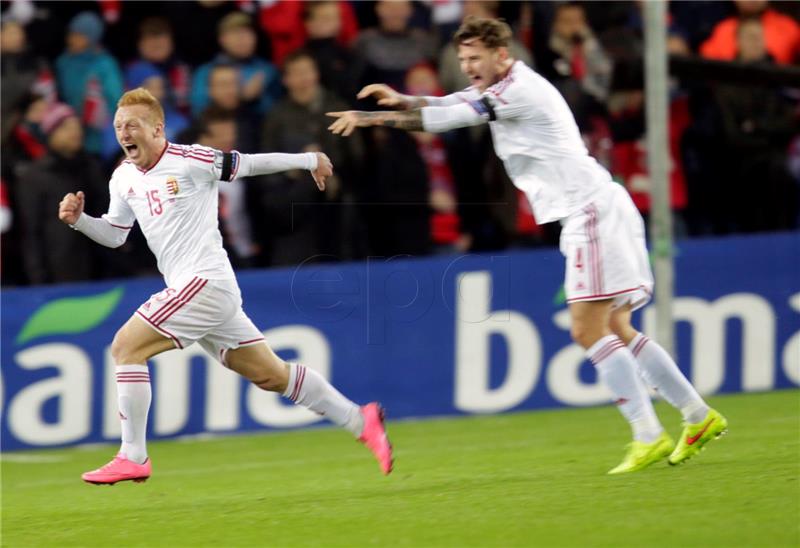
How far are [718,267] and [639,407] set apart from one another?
16.2 feet

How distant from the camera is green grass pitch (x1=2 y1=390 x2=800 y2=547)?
19.8ft

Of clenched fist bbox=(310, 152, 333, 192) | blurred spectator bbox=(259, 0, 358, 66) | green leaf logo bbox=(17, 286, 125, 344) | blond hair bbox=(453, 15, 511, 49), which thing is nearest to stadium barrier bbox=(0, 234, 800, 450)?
green leaf logo bbox=(17, 286, 125, 344)

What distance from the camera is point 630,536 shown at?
5750mm

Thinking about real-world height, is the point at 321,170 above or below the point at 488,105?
below

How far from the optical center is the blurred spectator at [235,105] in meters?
11.7

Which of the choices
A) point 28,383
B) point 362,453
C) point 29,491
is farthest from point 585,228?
point 28,383

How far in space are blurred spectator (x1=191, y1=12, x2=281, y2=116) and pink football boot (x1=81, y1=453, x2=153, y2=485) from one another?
5038 millimetres

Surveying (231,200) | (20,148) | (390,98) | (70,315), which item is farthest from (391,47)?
(390,98)

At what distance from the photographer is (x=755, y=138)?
12156 mm

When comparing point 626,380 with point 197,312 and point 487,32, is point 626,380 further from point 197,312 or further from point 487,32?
point 197,312

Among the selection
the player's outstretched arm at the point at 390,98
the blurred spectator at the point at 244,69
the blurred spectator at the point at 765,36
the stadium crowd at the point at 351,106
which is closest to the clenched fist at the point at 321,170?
the player's outstretched arm at the point at 390,98

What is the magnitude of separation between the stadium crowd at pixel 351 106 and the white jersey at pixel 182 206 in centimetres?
407

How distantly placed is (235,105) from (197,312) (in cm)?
461

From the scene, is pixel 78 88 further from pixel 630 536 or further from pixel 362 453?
pixel 630 536
